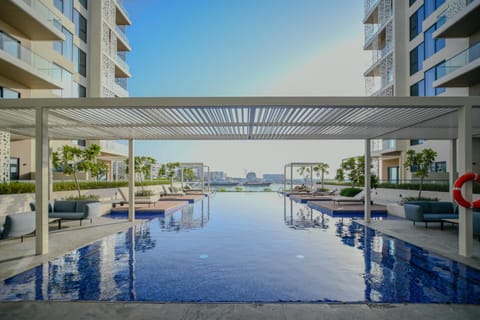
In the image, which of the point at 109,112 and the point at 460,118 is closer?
the point at 460,118

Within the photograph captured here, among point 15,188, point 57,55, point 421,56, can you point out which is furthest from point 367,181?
point 57,55

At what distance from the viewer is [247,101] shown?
6320 mm

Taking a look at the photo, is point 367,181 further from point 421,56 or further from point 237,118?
point 421,56

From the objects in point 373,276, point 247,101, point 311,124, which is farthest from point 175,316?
point 311,124

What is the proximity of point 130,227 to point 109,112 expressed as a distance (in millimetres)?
4441

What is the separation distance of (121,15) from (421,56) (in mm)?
28412

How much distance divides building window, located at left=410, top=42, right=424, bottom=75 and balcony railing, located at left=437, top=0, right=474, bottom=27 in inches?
138

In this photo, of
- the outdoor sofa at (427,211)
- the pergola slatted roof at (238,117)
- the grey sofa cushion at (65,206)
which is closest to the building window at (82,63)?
the pergola slatted roof at (238,117)

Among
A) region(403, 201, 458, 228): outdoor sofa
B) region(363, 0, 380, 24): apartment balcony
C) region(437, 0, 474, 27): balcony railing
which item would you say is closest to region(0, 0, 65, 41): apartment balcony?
region(403, 201, 458, 228): outdoor sofa

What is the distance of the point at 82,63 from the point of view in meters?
24.3

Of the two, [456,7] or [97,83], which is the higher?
[456,7]

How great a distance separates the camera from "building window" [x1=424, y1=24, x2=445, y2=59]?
65.5ft

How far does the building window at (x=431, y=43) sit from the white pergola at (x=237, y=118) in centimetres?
1321

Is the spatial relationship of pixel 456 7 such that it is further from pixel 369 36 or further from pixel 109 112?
pixel 109 112
